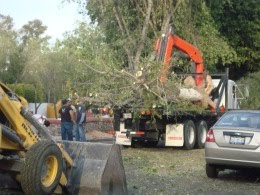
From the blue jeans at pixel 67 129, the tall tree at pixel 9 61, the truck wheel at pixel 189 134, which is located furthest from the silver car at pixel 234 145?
the tall tree at pixel 9 61

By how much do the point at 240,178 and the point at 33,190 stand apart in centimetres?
619

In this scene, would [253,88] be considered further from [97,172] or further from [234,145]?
[97,172]

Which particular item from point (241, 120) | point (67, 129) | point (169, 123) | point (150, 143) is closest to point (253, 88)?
point (150, 143)

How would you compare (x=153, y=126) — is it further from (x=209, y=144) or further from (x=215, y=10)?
(x=215, y=10)

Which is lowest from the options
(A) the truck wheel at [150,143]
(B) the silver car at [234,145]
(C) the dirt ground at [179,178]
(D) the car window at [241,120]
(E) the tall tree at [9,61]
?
(C) the dirt ground at [179,178]

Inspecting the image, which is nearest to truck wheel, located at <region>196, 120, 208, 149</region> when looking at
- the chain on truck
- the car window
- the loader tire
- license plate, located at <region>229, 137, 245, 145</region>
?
the chain on truck

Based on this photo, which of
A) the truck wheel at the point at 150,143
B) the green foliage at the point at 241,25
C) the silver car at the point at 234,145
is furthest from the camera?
the green foliage at the point at 241,25

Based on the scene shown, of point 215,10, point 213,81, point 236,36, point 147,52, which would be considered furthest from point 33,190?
point 236,36

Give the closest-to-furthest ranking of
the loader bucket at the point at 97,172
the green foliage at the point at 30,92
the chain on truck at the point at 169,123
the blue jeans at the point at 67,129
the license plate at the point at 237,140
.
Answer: the loader bucket at the point at 97,172 → the license plate at the point at 237,140 → the chain on truck at the point at 169,123 → the blue jeans at the point at 67,129 → the green foliage at the point at 30,92

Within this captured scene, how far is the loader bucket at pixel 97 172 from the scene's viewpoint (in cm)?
823

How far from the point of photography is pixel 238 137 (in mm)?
11250

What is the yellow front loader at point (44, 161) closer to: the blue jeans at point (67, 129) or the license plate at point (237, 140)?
the license plate at point (237, 140)

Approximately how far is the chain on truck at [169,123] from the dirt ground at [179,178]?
5.41 feet

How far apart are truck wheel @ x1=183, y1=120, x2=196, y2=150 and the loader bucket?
32.3ft
